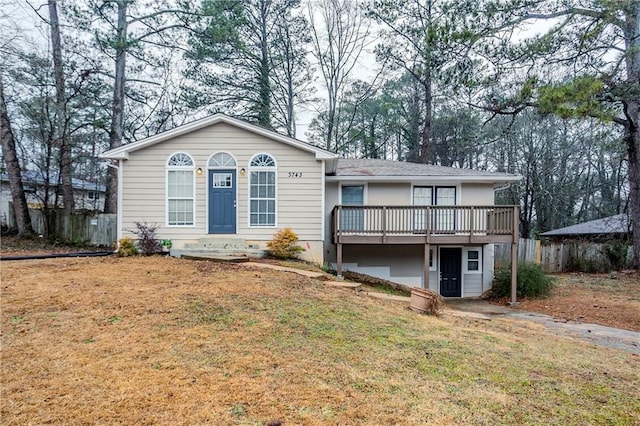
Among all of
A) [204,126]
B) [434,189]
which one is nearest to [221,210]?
[204,126]

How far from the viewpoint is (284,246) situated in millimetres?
11438

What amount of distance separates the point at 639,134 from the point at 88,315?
60.4 feet

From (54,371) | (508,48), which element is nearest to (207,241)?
(54,371)

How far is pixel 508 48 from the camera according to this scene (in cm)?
1107

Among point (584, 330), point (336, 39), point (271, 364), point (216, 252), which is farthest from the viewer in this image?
point (336, 39)

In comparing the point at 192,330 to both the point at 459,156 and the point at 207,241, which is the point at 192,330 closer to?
the point at 207,241

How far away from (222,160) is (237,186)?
0.94m

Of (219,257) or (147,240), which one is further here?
(147,240)

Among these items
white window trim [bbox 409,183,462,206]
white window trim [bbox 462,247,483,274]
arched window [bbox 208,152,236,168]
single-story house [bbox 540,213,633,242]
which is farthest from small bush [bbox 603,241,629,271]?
arched window [bbox 208,152,236,168]

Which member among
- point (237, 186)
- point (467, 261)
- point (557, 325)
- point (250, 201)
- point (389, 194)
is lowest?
point (557, 325)

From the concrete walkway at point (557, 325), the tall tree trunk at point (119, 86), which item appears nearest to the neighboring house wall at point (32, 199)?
the tall tree trunk at point (119, 86)

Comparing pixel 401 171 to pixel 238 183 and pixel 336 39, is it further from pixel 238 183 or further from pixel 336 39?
pixel 336 39

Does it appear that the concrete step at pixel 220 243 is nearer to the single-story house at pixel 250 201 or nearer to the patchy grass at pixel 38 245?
the single-story house at pixel 250 201

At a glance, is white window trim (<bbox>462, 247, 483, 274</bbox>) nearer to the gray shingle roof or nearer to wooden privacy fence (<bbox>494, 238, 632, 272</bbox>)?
the gray shingle roof
